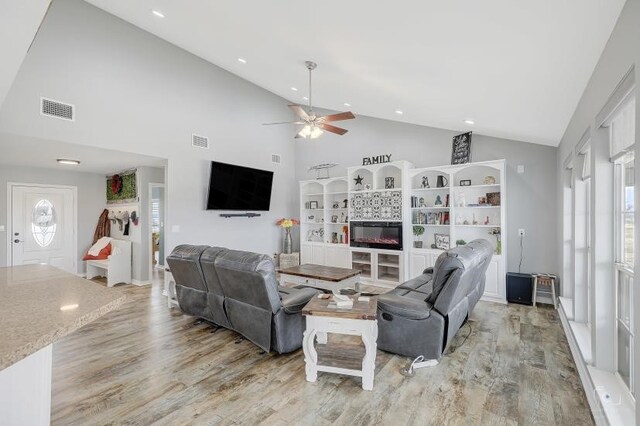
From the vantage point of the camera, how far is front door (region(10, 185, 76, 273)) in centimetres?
584

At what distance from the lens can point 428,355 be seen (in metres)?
2.86

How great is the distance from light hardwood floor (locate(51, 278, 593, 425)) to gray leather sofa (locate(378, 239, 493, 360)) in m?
0.16

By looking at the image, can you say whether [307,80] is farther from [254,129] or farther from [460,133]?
[460,133]

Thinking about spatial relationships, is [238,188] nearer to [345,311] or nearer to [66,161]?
[66,161]

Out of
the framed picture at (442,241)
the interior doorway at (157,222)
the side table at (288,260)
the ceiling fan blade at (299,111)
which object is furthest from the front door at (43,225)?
the framed picture at (442,241)

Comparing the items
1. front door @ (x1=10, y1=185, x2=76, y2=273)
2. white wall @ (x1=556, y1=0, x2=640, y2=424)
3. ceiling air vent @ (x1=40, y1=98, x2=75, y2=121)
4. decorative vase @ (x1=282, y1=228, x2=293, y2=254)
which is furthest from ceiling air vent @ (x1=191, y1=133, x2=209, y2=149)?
white wall @ (x1=556, y1=0, x2=640, y2=424)

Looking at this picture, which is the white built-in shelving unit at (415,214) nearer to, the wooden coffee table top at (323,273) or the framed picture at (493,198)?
the framed picture at (493,198)

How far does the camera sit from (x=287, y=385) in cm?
253

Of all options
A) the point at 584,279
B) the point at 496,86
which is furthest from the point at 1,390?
the point at 584,279

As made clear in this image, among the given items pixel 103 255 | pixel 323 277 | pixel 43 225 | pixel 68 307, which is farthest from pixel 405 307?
pixel 43 225

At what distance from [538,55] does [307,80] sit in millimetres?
3308

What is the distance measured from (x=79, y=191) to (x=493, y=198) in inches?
322

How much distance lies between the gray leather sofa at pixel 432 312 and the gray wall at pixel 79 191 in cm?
689

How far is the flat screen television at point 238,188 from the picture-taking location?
5.77 m
